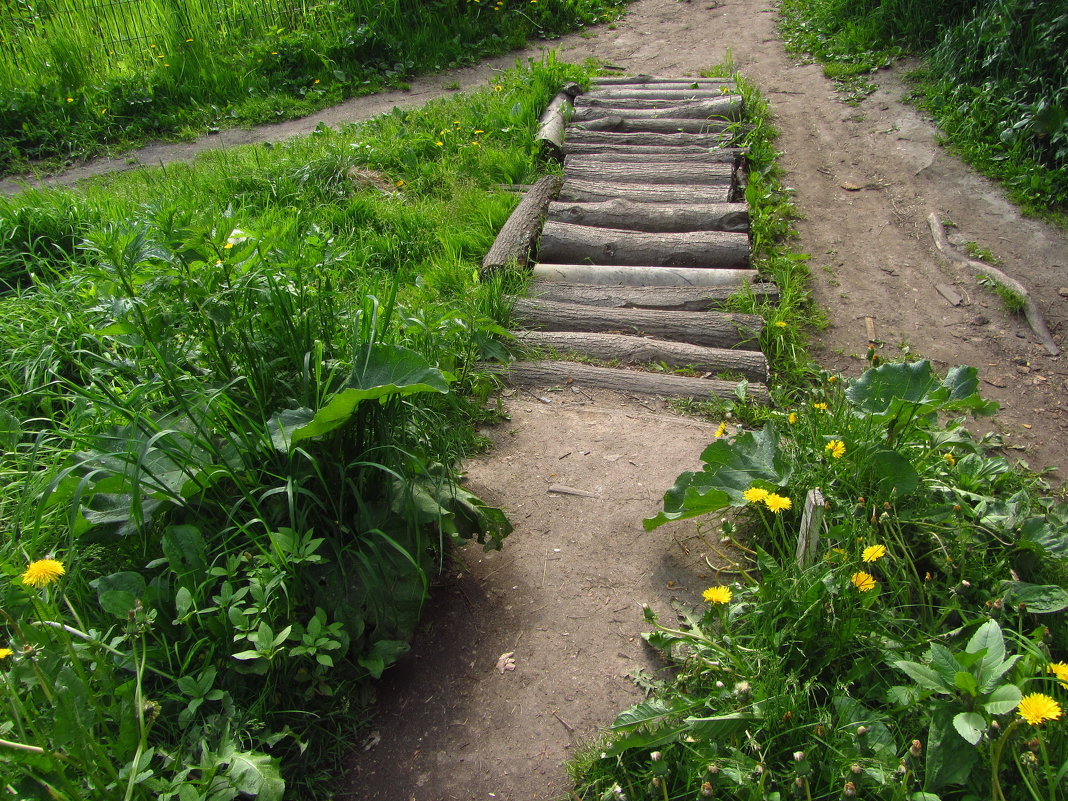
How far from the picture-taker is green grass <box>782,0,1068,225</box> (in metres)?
5.63

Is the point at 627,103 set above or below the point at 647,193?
above

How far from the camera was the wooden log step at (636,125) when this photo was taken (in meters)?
6.80

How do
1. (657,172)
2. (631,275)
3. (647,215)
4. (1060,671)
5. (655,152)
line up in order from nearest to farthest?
(1060,671) → (631,275) → (647,215) → (657,172) → (655,152)

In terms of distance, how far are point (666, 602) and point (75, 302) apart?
10.5 ft

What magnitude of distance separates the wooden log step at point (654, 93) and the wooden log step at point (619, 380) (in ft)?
13.2

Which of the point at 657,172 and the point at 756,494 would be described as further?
the point at 657,172

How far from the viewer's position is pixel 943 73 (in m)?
6.94

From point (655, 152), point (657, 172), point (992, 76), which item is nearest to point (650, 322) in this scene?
point (657, 172)

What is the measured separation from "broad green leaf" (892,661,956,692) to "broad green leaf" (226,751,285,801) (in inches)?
64.6

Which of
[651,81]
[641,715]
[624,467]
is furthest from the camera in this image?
[651,81]

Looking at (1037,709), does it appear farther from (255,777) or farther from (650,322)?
(650,322)

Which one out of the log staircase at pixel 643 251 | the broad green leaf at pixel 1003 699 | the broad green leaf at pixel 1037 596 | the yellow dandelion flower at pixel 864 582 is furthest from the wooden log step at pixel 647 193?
the broad green leaf at pixel 1003 699

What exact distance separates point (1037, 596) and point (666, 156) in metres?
4.79

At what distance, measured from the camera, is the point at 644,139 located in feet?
22.0
